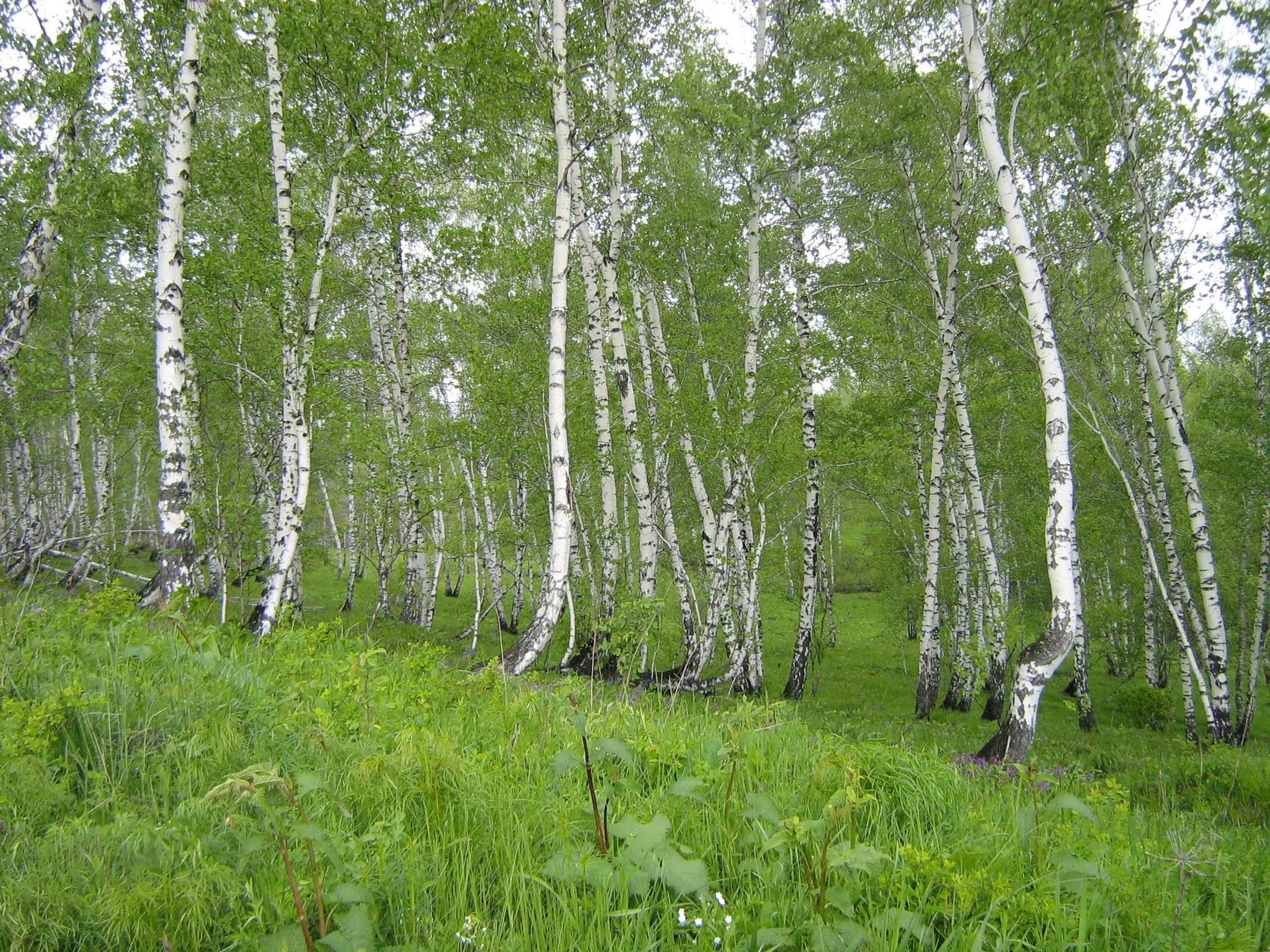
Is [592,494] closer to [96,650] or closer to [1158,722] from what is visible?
[1158,722]

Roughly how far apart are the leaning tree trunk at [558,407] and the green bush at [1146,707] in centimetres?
1418

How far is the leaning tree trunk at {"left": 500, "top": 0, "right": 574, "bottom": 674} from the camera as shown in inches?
301

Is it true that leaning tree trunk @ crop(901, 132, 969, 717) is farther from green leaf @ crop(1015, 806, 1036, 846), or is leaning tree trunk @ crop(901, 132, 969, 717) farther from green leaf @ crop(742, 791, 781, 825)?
green leaf @ crop(742, 791, 781, 825)

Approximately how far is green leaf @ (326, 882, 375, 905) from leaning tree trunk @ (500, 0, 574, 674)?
5381 millimetres

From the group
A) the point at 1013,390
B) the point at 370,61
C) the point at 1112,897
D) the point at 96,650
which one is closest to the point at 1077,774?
the point at 1112,897

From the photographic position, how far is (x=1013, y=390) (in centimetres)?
1666

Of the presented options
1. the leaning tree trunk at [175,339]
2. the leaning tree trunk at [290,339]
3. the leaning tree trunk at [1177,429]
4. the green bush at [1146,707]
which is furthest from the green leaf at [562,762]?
the green bush at [1146,707]

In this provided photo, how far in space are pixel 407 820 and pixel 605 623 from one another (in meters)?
4.78

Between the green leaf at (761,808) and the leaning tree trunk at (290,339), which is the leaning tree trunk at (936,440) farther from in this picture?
the green leaf at (761,808)

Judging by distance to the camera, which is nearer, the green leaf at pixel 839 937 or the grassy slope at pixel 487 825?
the green leaf at pixel 839 937

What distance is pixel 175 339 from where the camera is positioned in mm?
7254

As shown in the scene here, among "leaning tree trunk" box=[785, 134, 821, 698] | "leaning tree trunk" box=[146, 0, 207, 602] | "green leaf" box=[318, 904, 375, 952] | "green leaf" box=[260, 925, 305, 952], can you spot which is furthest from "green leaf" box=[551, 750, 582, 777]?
"leaning tree trunk" box=[785, 134, 821, 698]

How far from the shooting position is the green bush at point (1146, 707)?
14.2m

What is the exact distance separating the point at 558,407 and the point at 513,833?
5822 mm
